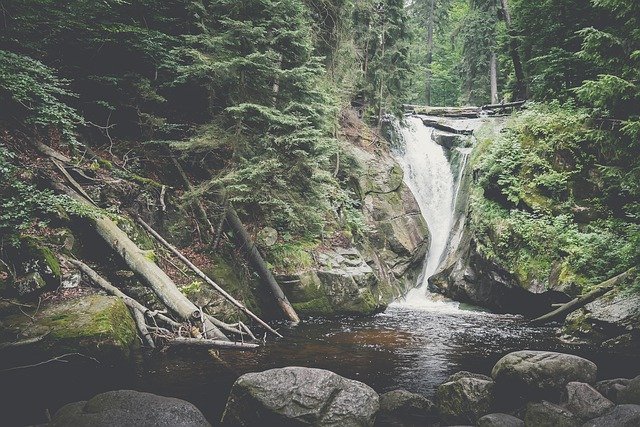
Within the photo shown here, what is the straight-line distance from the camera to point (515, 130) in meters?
15.5

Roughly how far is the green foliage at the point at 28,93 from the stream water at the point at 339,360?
17.1ft

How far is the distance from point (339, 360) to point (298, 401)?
297 cm

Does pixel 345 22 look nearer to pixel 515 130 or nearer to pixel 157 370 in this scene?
pixel 515 130

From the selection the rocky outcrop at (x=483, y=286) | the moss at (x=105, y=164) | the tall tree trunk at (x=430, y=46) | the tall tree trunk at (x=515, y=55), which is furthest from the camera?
the tall tree trunk at (x=430, y=46)

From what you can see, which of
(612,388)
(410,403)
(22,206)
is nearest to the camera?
(612,388)

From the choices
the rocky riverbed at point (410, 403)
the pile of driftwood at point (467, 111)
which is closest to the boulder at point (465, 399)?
the rocky riverbed at point (410, 403)

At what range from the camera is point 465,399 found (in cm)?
558

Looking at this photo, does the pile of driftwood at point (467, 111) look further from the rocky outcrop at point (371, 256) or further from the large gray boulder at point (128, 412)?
the large gray boulder at point (128, 412)

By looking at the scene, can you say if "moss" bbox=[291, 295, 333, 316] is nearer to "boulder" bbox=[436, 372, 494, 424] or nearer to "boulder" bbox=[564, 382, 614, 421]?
"boulder" bbox=[436, 372, 494, 424]

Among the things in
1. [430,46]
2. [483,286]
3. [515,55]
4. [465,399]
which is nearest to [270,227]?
[483,286]

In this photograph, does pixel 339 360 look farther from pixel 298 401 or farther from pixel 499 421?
pixel 499 421

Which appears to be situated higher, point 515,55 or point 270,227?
point 515,55

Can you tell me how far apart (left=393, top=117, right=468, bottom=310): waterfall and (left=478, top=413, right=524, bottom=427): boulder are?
979 cm

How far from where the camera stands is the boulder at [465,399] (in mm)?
5480
